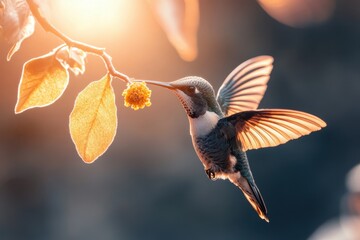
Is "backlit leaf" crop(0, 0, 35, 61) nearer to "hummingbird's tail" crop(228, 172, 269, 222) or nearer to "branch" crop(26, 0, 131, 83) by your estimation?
"branch" crop(26, 0, 131, 83)

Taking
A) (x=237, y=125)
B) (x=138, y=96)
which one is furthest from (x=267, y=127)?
(x=138, y=96)

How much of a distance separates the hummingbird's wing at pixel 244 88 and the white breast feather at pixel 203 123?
0.10 feet

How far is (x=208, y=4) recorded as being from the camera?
264cm

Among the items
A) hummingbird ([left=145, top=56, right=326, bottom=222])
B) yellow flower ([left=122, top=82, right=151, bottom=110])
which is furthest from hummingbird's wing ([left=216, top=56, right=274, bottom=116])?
yellow flower ([left=122, top=82, right=151, bottom=110])

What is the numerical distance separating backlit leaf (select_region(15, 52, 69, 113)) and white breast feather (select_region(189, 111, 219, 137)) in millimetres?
155

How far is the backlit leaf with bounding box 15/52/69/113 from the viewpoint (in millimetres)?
192

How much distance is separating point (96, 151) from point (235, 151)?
0.22 metres

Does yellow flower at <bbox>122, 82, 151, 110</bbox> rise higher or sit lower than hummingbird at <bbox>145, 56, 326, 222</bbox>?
higher

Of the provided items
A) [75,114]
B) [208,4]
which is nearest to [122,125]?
[208,4]

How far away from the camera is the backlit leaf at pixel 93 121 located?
0.59 feet

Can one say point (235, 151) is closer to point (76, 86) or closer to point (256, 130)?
point (256, 130)

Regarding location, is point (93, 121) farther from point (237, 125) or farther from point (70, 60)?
point (237, 125)

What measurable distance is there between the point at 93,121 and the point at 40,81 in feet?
0.10

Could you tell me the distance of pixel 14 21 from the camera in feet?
0.55
